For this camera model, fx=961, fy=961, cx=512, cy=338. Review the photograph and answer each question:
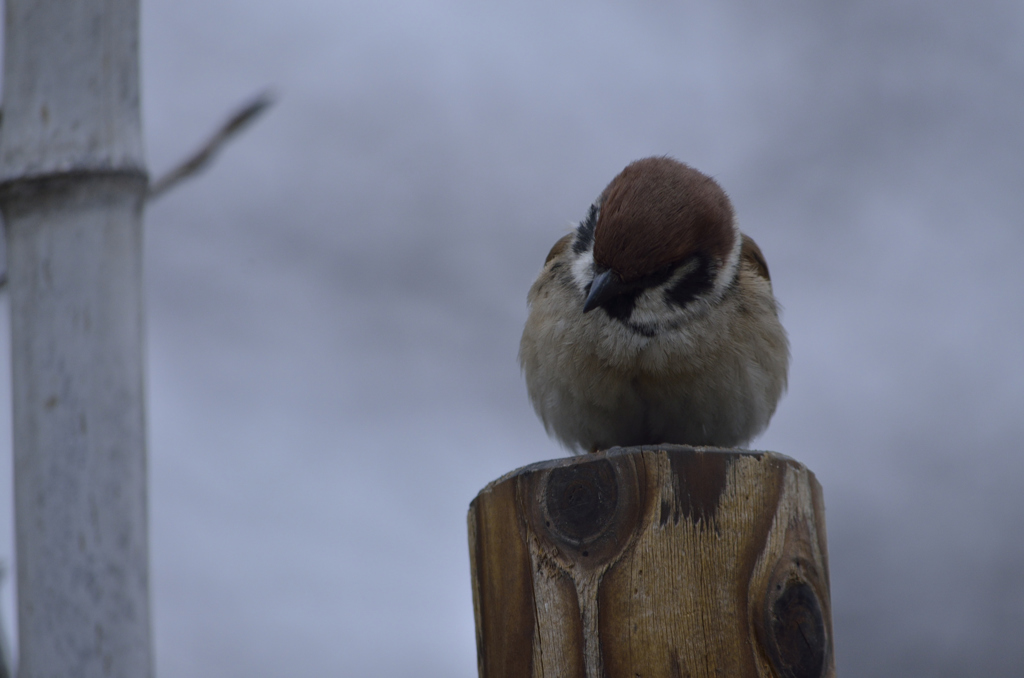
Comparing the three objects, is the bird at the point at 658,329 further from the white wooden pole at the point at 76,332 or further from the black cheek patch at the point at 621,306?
the white wooden pole at the point at 76,332

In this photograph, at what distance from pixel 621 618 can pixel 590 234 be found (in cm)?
188

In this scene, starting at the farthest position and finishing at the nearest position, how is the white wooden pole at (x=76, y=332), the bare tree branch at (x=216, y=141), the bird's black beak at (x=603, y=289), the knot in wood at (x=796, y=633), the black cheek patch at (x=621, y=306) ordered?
1. the black cheek patch at (x=621, y=306)
2. the bird's black beak at (x=603, y=289)
3. the knot in wood at (x=796, y=633)
4. the bare tree branch at (x=216, y=141)
5. the white wooden pole at (x=76, y=332)

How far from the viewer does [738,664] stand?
5.30 feet

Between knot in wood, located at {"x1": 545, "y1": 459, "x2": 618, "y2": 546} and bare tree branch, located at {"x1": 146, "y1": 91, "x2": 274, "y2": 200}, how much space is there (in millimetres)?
807

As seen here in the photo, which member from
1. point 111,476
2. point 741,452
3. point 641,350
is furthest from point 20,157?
point 641,350

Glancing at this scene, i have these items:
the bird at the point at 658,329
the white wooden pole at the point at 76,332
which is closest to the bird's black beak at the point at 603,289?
the bird at the point at 658,329

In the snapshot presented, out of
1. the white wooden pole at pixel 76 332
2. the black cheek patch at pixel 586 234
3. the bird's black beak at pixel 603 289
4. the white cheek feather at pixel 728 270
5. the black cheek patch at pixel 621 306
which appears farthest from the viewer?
the black cheek patch at pixel 586 234

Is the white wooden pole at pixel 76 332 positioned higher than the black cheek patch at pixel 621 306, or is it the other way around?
the black cheek patch at pixel 621 306

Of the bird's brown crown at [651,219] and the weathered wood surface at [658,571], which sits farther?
the bird's brown crown at [651,219]

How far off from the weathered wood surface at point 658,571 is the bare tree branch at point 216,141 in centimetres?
80

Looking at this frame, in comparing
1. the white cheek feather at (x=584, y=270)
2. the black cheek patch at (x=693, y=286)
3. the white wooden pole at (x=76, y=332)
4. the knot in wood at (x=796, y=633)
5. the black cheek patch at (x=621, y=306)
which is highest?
the white cheek feather at (x=584, y=270)

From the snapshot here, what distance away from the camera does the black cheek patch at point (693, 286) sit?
3082 mm

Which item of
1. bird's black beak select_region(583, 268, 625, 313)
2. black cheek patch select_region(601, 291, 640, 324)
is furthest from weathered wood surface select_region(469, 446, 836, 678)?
→ black cheek patch select_region(601, 291, 640, 324)

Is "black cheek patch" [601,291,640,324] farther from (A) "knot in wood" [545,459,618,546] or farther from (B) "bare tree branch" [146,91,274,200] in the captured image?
(B) "bare tree branch" [146,91,274,200]
